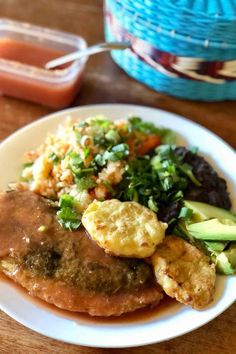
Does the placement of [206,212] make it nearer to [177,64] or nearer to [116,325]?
[116,325]

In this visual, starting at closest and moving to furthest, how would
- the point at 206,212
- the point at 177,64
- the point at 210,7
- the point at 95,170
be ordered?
the point at 206,212 → the point at 95,170 → the point at 210,7 → the point at 177,64

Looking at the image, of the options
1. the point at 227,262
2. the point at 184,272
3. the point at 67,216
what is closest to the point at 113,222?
the point at 67,216

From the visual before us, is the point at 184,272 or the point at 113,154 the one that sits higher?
the point at 113,154

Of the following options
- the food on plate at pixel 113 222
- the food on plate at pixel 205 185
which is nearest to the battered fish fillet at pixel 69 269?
the food on plate at pixel 113 222

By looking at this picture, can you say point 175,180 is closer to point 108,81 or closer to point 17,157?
point 17,157

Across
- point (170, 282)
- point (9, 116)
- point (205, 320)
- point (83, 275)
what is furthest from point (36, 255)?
point (9, 116)

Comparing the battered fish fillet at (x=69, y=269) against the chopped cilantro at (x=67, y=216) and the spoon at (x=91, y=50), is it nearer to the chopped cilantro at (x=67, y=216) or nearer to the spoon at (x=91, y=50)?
the chopped cilantro at (x=67, y=216)

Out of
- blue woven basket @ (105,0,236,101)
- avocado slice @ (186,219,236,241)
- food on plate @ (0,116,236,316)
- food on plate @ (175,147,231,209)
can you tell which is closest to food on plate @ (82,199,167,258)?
food on plate @ (0,116,236,316)
